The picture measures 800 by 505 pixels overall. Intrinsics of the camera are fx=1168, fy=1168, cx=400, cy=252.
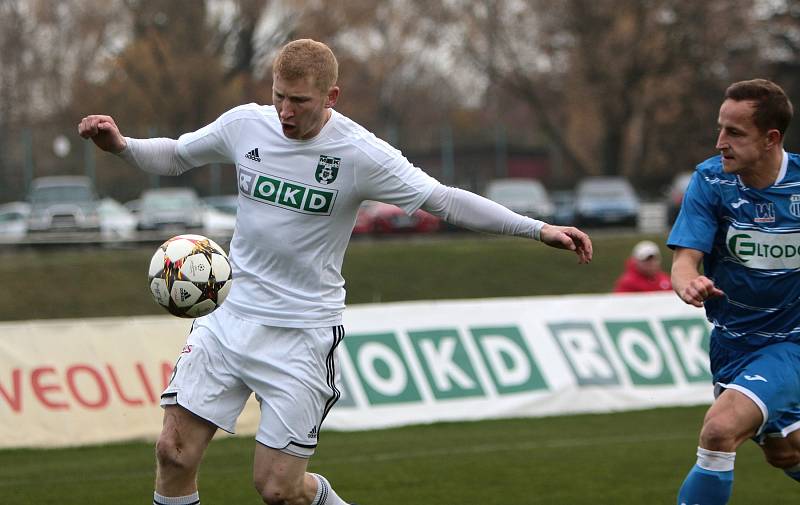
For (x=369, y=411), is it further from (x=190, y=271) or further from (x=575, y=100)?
(x=575, y=100)

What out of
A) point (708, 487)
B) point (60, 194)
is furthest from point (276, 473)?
point (60, 194)

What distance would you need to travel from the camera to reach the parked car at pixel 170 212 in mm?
27938

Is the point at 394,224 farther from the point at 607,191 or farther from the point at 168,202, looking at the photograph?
the point at 607,191

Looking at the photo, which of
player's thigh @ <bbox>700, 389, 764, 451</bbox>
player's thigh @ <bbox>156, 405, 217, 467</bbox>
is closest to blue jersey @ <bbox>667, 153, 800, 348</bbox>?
player's thigh @ <bbox>700, 389, 764, 451</bbox>

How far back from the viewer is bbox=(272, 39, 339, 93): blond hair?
5.09 meters

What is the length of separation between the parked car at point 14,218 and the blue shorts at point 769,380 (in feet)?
77.3

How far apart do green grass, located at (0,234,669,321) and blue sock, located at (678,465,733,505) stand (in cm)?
1621

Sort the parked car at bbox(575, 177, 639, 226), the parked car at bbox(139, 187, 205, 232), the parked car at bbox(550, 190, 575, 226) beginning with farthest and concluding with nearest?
the parked car at bbox(550, 190, 575, 226) < the parked car at bbox(575, 177, 639, 226) < the parked car at bbox(139, 187, 205, 232)

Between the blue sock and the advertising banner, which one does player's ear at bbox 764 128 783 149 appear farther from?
the advertising banner

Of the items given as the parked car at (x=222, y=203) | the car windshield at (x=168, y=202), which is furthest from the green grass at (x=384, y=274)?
the parked car at (x=222, y=203)

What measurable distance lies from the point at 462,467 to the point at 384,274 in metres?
14.0

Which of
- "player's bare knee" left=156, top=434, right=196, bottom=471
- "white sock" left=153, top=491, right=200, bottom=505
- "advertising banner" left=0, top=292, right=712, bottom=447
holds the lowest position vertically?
"advertising banner" left=0, top=292, right=712, bottom=447

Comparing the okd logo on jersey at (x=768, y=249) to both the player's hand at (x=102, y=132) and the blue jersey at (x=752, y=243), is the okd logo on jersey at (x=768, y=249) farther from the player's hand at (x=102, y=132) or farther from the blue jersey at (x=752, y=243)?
the player's hand at (x=102, y=132)

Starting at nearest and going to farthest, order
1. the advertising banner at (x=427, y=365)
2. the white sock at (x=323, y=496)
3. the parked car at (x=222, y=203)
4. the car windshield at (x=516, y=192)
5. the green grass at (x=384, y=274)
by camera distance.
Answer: the white sock at (x=323, y=496)
the advertising banner at (x=427, y=365)
the green grass at (x=384, y=274)
the car windshield at (x=516, y=192)
the parked car at (x=222, y=203)
